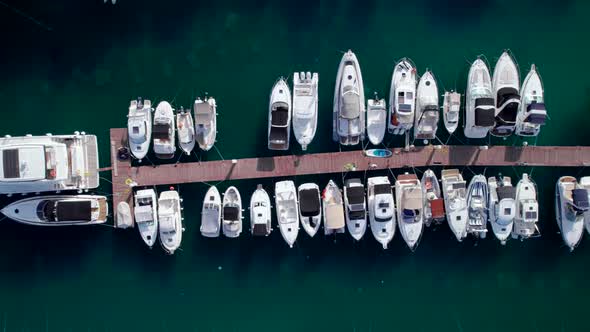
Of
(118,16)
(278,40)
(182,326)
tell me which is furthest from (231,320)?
(118,16)

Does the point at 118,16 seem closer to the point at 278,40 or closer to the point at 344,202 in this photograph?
the point at 278,40

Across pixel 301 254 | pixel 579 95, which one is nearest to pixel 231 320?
pixel 301 254

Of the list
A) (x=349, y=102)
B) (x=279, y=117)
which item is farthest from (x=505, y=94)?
(x=279, y=117)

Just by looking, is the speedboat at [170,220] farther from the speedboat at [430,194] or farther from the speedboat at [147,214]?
the speedboat at [430,194]

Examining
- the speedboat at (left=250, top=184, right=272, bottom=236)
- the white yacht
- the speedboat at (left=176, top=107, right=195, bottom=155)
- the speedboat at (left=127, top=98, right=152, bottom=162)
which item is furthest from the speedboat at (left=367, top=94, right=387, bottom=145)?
the white yacht

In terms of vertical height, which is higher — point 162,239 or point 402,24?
point 402,24

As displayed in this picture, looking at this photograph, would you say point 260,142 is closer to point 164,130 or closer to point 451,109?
point 164,130

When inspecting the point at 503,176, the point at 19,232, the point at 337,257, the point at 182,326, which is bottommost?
the point at 182,326
